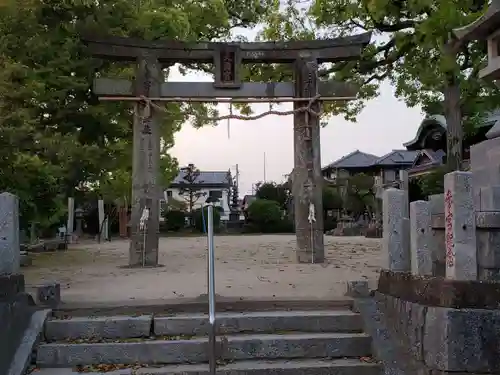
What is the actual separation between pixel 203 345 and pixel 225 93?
6.38 m

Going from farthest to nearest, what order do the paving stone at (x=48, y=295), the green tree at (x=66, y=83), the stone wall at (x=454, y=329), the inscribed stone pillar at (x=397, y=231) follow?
the green tree at (x=66, y=83), the paving stone at (x=48, y=295), the inscribed stone pillar at (x=397, y=231), the stone wall at (x=454, y=329)

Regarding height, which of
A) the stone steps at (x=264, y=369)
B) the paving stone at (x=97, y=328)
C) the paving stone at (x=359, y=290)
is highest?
the paving stone at (x=359, y=290)

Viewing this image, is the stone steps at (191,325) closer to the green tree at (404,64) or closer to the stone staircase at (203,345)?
the stone staircase at (203,345)

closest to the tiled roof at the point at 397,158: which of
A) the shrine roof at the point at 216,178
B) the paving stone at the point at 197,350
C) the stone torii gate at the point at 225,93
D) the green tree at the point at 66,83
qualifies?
the shrine roof at the point at 216,178

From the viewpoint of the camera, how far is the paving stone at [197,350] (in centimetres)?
495

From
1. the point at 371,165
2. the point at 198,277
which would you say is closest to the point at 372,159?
the point at 371,165

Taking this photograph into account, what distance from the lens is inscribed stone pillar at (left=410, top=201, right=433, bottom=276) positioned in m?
4.92

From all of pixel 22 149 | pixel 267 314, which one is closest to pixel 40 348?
pixel 267 314

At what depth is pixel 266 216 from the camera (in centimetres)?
2994

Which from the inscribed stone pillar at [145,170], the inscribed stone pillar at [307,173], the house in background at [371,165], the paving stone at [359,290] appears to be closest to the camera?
the paving stone at [359,290]

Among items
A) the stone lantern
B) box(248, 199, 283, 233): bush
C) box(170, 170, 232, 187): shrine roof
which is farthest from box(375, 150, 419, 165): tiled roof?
the stone lantern

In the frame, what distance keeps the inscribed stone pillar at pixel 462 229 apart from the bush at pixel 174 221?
88.5 feet

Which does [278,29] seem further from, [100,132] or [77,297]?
[77,297]

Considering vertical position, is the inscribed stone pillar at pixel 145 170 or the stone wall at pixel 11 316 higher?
the inscribed stone pillar at pixel 145 170
